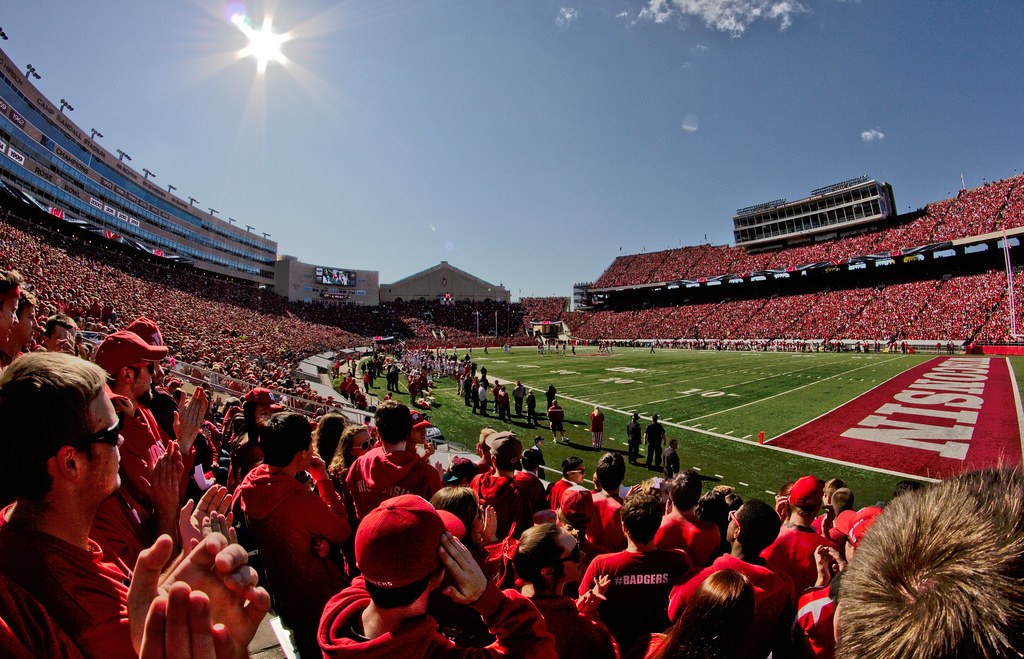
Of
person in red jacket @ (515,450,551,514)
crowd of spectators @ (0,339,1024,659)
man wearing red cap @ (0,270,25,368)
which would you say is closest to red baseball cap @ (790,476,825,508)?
crowd of spectators @ (0,339,1024,659)

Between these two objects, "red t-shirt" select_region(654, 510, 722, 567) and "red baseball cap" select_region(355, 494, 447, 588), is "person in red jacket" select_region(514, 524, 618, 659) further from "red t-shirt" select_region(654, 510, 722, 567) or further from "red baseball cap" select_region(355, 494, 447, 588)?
"red t-shirt" select_region(654, 510, 722, 567)

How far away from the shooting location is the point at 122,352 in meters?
3.14

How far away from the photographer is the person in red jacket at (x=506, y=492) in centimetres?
377

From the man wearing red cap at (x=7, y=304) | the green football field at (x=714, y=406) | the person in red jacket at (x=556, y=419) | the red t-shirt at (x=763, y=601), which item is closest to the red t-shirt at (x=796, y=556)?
the red t-shirt at (x=763, y=601)

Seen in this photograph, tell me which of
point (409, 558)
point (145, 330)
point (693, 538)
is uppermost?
point (145, 330)

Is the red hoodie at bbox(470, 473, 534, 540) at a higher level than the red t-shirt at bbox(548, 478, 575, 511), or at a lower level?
higher

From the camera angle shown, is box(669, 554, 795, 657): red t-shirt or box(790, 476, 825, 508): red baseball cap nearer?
box(669, 554, 795, 657): red t-shirt

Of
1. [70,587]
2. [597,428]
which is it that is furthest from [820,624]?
[597,428]

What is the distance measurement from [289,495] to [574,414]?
51.0 feet

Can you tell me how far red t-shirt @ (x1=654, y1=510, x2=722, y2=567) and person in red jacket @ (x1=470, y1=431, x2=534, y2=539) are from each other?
3.58 ft

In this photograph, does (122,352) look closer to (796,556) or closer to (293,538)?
(293,538)

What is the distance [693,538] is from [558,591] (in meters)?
1.84

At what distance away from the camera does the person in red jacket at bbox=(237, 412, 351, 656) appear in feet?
9.06

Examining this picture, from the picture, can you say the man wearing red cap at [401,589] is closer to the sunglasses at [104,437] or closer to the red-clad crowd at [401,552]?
the red-clad crowd at [401,552]
